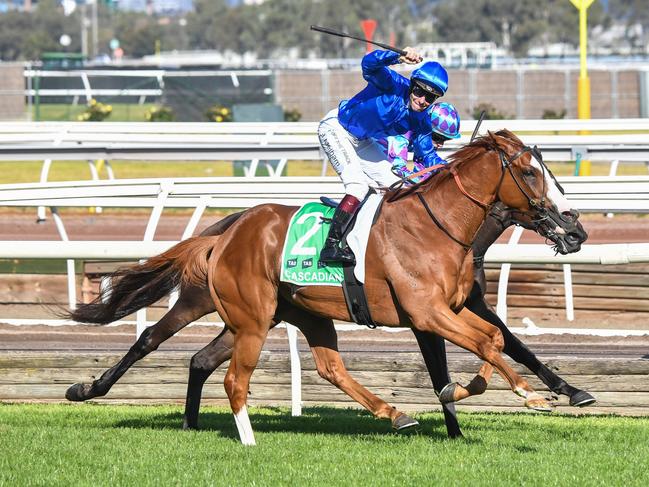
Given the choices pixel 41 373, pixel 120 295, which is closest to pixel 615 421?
pixel 120 295

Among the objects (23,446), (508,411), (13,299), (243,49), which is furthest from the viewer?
(243,49)

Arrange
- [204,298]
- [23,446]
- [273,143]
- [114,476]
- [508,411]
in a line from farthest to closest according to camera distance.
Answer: [273,143], [508,411], [204,298], [23,446], [114,476]

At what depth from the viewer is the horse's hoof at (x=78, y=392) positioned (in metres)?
6.71

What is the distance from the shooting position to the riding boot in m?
5.86

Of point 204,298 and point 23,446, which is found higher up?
point 204,298

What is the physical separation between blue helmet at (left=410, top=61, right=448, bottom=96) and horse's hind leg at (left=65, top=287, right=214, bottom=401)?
164 centimetres

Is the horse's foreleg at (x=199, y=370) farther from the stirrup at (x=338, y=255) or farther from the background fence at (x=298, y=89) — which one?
the background fence at (x=298, y=89)

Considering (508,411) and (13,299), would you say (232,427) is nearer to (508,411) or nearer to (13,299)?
(508,411)

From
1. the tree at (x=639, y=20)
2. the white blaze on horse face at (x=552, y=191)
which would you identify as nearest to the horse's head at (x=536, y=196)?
the white blaze on horse face at (x=552, y=191)

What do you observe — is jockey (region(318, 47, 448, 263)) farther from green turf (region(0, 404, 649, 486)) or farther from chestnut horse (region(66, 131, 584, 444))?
green turf (region(0, 404, 649, 486))

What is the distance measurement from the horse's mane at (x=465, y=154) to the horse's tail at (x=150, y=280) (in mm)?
1068

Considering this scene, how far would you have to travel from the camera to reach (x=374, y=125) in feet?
20.3

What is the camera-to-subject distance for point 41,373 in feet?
23.9

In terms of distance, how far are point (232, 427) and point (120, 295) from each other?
0.99 meters
